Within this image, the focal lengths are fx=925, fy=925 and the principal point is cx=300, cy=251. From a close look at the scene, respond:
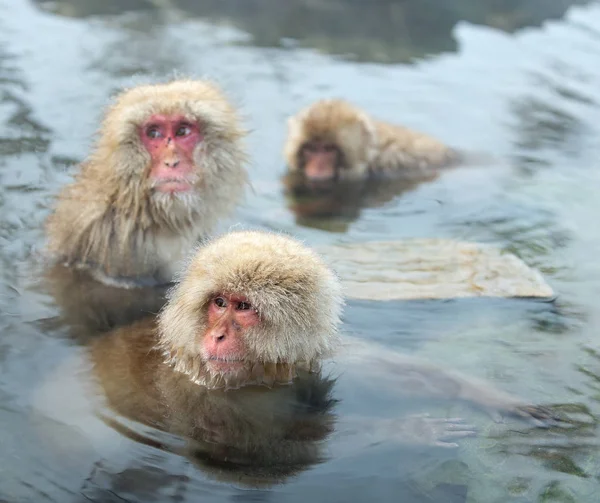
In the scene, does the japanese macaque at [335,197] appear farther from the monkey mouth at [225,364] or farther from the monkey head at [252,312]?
the monkey mouth at [225,364]

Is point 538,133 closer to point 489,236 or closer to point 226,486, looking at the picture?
point 489,236

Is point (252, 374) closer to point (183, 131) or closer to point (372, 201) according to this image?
point (183, 131)

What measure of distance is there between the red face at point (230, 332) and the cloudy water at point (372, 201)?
359 mm

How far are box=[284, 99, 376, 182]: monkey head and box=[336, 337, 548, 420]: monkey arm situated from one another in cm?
352

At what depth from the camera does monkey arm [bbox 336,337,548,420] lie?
3791 mm

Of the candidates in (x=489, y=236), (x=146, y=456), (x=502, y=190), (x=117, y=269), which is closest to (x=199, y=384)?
(x=146, y=456)

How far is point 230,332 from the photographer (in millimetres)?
3473

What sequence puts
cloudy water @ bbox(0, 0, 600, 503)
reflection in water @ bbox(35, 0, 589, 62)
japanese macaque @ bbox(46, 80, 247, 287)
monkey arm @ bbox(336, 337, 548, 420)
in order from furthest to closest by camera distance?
reflection in water @ bbox(35, 0, 589, 62) < japanese macaque @ bbox(46, 80, 247, 287) < monkey arm @ bbox(336, 337, 548, 420) < cloudy water @ bbox(0, 0, 600, 503)

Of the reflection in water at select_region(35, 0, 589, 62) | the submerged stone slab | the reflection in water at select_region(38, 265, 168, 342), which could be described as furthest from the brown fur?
the reflection in water at select_region(35, 0, 589, 62)

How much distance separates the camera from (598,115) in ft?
28.9

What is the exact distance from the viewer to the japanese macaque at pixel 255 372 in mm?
3473

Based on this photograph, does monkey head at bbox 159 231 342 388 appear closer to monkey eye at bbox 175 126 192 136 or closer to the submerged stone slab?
monkey eye at bbox 175 126 192 136

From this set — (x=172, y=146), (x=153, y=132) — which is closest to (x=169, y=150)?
(x=172, y=146)

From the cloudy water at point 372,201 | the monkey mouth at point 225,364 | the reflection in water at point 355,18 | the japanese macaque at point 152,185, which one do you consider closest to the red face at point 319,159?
the cloudy water at point 372,201
